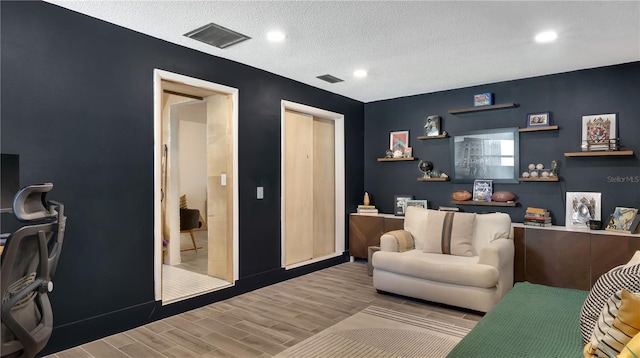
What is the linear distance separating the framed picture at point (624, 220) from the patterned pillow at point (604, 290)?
2.51 m

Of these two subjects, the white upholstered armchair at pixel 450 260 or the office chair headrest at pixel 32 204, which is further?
the white upholstered armchair at pixel 450 260

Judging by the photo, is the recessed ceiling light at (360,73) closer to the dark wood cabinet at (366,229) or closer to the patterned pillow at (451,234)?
the patterned pillow at (451,234)

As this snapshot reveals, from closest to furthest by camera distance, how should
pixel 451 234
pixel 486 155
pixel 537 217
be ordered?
pixel 451 234 → pixel 537 217 → pixel 486 155

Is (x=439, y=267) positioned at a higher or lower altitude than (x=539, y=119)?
lower

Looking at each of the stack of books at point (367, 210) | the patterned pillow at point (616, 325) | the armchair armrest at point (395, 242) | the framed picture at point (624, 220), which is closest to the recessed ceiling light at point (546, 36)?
the framed picture at point (624, 220)

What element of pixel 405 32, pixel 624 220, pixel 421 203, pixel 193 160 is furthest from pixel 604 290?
pixel 193 160

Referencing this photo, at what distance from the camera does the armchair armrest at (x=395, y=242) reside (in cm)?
404

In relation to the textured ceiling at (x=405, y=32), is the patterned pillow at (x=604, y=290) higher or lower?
lower

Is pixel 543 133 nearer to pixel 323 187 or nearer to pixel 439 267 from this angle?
pixel 439 267

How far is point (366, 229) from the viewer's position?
5.42m

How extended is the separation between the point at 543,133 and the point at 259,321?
12.8 feet

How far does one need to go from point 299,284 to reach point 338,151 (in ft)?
6.94

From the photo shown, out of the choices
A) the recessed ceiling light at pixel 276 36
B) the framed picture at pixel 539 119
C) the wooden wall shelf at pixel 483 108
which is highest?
the recessed ceiling light at pixel 276 36

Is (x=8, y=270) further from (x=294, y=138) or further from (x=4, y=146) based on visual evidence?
(x=294, y=138)
